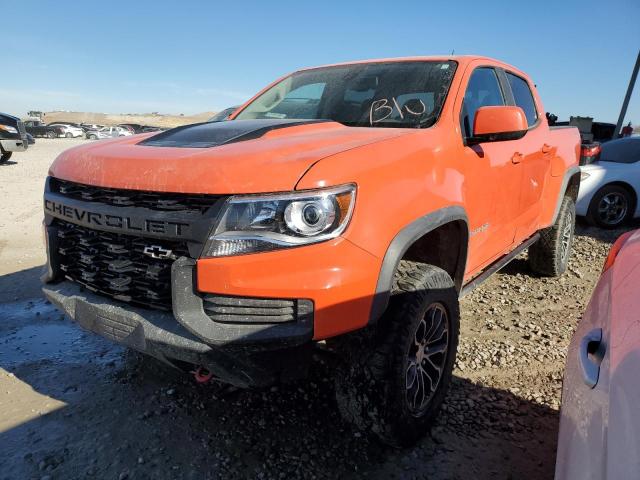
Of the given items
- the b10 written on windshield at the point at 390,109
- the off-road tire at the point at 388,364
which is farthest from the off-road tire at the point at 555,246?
the off-road tire at the point at 388,364

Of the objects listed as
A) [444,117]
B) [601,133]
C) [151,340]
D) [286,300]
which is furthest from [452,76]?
[601,133]

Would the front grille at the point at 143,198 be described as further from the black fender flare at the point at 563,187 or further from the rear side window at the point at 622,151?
the rear side window at the point at 622,151

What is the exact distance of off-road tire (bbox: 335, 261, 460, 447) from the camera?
79.9 inches

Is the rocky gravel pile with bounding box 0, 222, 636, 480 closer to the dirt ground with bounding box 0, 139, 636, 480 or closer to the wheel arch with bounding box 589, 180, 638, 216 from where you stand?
the dirt ground with bounding box 0, 139, 636, 480

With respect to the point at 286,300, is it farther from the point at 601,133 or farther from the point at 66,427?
the point at 601,133

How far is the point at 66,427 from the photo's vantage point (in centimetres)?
242

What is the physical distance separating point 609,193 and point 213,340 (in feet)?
23.8

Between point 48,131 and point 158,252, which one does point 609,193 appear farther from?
point 48,131

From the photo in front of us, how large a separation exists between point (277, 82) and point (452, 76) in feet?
4.77

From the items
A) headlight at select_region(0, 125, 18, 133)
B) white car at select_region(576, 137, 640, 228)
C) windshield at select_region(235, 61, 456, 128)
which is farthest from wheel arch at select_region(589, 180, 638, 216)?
headlight at select_region(0, 125, 18, 133)

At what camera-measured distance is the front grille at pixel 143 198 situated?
1810 mm

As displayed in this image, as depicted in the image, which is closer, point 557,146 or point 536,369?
point 536,369

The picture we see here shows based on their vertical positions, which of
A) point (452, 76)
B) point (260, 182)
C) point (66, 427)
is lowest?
point (66, 427)

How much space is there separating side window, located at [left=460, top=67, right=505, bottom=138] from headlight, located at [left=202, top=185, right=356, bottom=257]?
1.29 meters
